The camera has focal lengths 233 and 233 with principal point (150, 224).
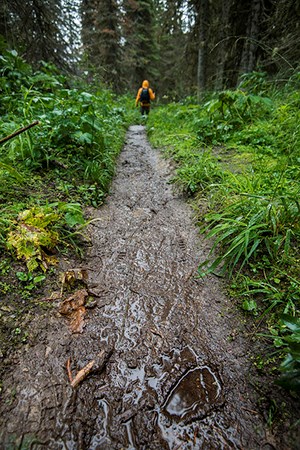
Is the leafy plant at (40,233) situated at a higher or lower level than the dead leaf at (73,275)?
higher

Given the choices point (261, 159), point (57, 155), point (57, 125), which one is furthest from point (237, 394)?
point (57, 125)

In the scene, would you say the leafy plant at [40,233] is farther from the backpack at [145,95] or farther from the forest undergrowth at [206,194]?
the backpack at [145,95]

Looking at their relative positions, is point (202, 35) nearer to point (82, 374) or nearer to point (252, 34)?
point (252, 34)

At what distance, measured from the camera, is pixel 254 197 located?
2.04 m

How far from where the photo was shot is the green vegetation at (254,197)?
1.61m

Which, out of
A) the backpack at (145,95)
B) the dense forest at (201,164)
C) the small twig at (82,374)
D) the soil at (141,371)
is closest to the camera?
the soil at (141,371)

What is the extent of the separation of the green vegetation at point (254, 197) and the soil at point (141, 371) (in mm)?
189

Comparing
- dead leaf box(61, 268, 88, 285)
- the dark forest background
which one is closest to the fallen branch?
dead leaf box(61, 268, 88, 285)

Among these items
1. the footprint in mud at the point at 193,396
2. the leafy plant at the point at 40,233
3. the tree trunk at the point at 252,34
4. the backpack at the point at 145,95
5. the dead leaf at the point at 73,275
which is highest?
the tree trunk at the point at 252,34

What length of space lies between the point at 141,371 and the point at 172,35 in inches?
500

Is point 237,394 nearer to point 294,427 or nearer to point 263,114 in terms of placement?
point 294,427

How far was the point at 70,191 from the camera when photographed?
2857mm

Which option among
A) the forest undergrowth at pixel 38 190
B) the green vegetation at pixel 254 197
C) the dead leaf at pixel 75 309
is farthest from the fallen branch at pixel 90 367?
the green vegetation at pixel 254 197

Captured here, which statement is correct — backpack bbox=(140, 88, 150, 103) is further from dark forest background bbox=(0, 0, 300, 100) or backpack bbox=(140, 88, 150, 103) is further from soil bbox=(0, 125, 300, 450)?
soil bbox=(0, 125, 300, 450)
